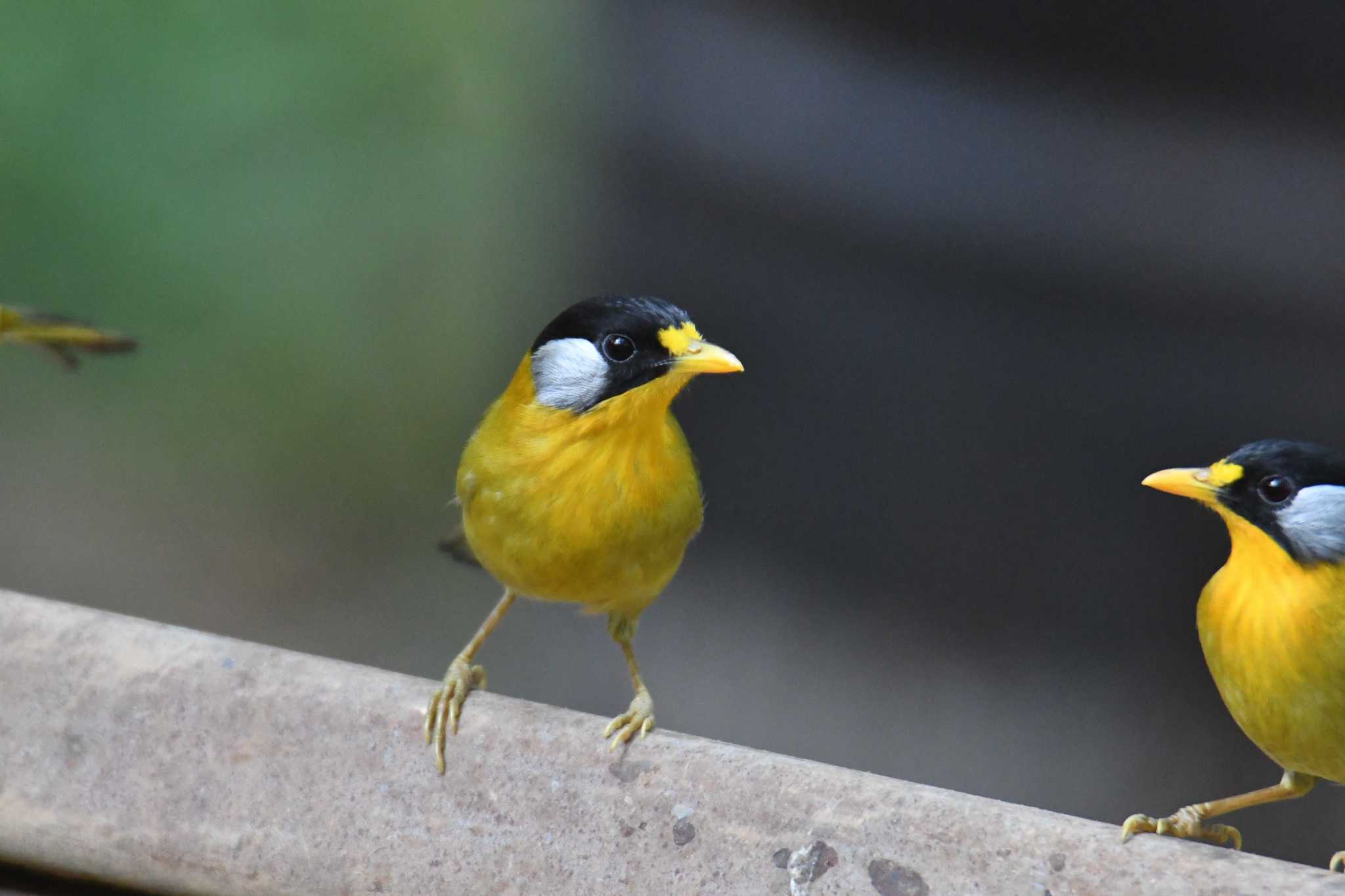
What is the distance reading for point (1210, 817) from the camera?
189 centimetres

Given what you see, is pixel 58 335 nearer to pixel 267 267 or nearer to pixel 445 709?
pixel 445 709

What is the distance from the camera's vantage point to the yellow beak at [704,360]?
1698mm

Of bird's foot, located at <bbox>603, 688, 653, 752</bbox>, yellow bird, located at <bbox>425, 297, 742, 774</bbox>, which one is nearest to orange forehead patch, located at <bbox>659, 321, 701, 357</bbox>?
yellow bird, located at <bbox>425, 297, 742, 774</bbox>

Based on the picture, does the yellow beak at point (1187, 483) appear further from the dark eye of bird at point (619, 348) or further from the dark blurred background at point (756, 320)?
the dark blurred background at point (756, 320)

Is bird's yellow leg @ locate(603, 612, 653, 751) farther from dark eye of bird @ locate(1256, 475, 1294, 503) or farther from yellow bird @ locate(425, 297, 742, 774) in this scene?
dark eye of bird @ locate(1256, 475, 1294, 503)

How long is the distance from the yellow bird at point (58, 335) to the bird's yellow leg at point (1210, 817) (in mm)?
1711

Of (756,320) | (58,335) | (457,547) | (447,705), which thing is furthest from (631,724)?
(756,320)

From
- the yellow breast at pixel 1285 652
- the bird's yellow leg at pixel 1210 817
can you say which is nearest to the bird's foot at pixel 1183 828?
the bird's yellow leg at pixel 1210 817

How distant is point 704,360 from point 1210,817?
0.89m

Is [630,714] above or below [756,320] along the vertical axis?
below

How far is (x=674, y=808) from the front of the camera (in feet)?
5.65

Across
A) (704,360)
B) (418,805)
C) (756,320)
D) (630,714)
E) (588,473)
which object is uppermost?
(704,360)

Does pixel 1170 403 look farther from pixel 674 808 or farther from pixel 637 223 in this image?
pixel 674 808

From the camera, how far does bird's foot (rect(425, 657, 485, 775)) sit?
1.84 meters
